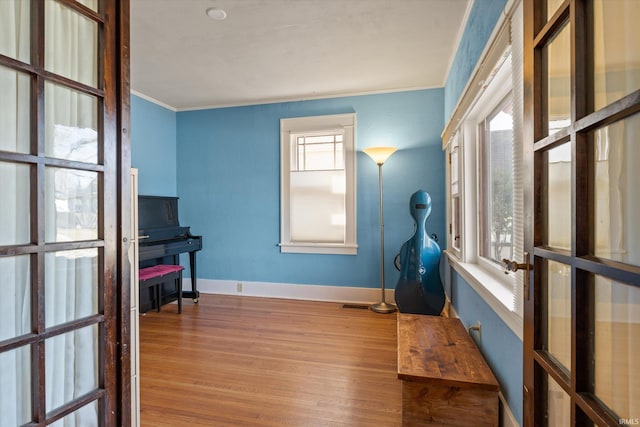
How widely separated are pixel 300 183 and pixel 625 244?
359 cm

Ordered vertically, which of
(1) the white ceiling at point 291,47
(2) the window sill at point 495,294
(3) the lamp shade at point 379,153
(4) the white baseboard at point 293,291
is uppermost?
(1) the white ceiling at point 291,47

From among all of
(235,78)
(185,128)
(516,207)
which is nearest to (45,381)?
(516,207)

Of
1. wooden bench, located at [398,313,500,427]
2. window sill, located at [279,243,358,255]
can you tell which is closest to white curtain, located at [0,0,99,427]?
wooden bench, located at [398,313,500,427]

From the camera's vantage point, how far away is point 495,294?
5.14 feet

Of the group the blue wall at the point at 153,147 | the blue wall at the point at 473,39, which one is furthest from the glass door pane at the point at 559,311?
the blue wall at the point at 153,147

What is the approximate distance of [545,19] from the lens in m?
0.87

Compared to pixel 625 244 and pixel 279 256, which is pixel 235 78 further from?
pixel 625 244

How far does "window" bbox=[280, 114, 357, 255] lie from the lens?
3893 mm

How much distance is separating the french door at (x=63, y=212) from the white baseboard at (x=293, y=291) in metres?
2.95

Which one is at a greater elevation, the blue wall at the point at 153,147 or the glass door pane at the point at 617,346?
the blue wall at the point at 153,147

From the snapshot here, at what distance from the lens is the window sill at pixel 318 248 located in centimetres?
390

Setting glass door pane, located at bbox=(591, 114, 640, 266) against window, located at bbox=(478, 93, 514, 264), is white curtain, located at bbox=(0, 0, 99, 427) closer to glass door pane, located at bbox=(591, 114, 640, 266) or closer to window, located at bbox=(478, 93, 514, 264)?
glass door pane, located at bbox=(591, 114, 640, 266)

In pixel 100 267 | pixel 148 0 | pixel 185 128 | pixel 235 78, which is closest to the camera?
pixel 100 267

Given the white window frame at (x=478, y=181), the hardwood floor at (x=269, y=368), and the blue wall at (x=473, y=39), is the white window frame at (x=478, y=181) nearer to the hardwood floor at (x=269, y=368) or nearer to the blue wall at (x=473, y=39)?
the blue wall at (x=473, y=39)
